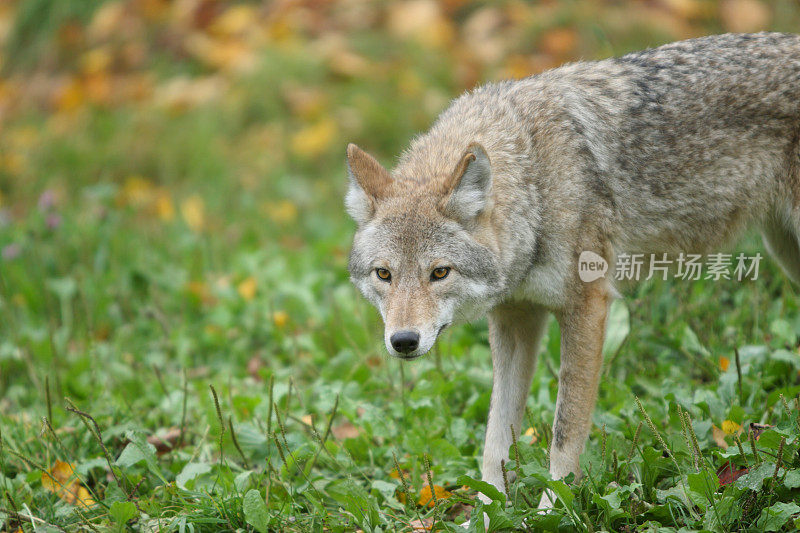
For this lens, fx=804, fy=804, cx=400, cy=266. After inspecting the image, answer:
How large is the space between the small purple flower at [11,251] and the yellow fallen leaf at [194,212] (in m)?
1.97

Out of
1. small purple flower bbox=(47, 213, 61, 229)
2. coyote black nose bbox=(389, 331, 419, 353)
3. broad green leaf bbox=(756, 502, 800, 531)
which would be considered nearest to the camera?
broad green leaf bbox=(756, 502, 800, 531)

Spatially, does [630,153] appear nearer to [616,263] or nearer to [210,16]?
[616,263]

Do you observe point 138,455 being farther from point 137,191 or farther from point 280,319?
point 137,191

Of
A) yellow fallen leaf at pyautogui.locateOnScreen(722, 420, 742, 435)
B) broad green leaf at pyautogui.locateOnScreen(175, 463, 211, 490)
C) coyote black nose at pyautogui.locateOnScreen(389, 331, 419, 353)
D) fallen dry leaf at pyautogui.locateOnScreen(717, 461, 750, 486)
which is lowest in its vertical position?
broad green leaf at pyautogui.locateOnScreen(175, 463, 211, 490)

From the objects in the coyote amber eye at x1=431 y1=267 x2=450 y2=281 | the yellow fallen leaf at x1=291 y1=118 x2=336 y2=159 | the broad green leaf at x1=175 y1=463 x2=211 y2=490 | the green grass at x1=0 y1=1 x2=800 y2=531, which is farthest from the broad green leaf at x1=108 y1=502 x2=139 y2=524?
the yellow fallen leaf at x1=291 y1=118 x2=336 y2=159

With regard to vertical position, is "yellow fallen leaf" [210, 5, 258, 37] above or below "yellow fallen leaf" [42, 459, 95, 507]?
above

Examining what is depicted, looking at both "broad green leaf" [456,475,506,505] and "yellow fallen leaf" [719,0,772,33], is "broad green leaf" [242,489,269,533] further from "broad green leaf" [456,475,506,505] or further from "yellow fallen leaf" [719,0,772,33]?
"yellow fallen leaf" [719,0,772,33]

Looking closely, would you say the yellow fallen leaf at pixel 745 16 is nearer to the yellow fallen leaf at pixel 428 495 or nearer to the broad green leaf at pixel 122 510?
the yellow fallen leaf at pixel 428 495

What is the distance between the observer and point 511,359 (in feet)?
15.5

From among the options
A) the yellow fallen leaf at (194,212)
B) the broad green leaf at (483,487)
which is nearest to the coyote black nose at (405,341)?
the broad green leaf at (483,487)

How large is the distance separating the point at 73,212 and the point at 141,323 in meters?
2.58

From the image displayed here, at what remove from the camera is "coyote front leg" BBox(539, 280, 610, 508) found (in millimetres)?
4238

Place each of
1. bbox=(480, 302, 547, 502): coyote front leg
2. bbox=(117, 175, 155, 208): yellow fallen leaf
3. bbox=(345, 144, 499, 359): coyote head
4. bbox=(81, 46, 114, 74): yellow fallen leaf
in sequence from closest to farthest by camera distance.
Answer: bbox=(345, 144, 499, 359): coyote head → bbox=(480, 302, 547, 502): coyote front leg → bbox=(117, 175, 155, 208): yellow fallen leaf → bbox=(81, 46, 114, 74): yellow fallen leaf

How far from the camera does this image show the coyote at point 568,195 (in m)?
4.11
